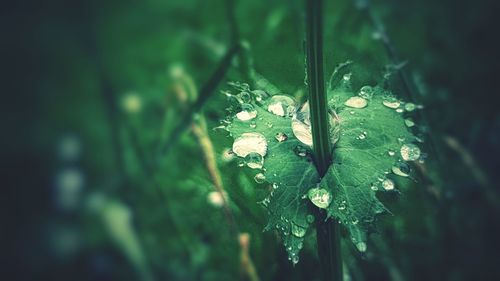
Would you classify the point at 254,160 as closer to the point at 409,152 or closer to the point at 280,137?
the point at 280,137

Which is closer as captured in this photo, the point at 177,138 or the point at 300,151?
the point at 300,151

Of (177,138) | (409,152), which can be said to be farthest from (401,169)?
(177,138)

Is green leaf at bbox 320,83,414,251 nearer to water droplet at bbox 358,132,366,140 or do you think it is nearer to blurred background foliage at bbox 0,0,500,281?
water droplet at bbox 358,132,366,140

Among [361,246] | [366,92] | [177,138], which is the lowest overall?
[177,138]

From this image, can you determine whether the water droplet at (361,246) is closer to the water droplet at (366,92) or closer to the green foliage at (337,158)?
the green foliage at (337,158)

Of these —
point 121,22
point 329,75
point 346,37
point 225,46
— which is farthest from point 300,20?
point 121,22

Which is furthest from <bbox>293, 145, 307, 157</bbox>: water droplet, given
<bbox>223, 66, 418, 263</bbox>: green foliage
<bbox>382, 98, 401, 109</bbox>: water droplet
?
<bbox>382, 98, 401, 109</bbox>: water droplet

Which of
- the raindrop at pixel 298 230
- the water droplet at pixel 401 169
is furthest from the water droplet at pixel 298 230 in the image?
the water droplet at pixel 401 169
